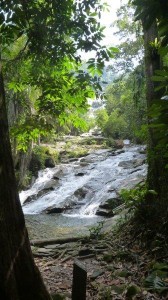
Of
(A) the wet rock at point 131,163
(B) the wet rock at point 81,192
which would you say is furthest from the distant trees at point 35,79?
(A) the wet rock at point 131,163

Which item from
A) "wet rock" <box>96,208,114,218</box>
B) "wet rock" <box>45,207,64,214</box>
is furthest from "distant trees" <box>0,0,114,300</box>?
"wet rock" <box>45,207,64,214</box>

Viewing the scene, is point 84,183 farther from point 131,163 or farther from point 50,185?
point 131,163

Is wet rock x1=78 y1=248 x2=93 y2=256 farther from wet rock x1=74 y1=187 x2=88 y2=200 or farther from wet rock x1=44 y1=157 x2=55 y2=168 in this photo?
wet rock x1=44 y1=157 x2=55 y2=168

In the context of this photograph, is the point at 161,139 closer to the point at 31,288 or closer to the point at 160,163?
the point at 31,288

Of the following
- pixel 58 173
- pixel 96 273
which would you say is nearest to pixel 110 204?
pixel 58 173

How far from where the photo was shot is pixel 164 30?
85.7 inches

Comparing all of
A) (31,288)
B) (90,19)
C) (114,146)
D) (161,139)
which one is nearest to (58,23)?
(90,19)

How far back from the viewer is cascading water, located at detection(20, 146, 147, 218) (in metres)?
13.2

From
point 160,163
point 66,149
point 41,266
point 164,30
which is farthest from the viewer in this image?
point 66,149

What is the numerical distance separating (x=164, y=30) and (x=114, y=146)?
2435 cm

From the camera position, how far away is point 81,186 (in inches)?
601

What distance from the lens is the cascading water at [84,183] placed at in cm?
1323

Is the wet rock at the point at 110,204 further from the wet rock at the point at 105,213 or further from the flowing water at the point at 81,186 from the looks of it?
the flowing water at the point at 81,186

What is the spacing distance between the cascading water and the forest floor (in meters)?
6.15
